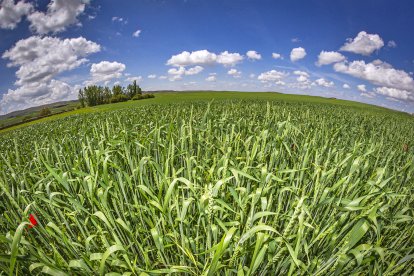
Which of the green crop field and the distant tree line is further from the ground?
the distant tree line

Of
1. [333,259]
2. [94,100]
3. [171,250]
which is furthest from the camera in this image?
[94,100]

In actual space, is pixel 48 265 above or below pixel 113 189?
below

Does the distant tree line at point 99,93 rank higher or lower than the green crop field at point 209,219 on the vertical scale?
higher

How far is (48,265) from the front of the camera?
131cm

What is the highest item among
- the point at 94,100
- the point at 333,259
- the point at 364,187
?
the point at 94,100

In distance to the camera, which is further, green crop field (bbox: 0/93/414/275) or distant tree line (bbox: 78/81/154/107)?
distant tree line (bbox: 78/81/154/107)

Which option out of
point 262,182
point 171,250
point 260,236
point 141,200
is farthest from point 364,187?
point 141,200

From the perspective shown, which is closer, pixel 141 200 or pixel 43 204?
pixel 141 200

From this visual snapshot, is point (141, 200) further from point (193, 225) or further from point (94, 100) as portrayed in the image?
point (94, 100)

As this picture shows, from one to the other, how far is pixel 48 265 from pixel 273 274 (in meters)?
1.41

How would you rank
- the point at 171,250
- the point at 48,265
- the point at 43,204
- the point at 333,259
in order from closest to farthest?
the point at 48,265
the point at 333,259
the point at 171,250
the point at 43,204

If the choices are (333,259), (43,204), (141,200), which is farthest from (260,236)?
(43,204)

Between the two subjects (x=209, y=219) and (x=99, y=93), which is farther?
(x=99, y=93)

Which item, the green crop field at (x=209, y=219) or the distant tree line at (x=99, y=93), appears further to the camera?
the distant tree line at (x=99, y=93)
